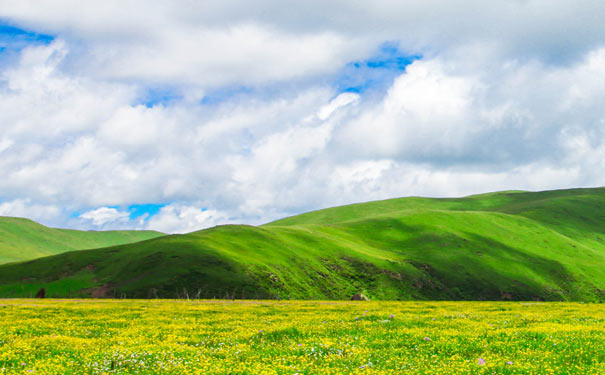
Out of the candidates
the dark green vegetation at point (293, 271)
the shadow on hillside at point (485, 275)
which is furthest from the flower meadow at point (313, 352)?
the shadow on hillside at point (485, 275)

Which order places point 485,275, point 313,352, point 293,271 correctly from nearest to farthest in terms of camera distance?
1. point 313,352
2. point 293,271
3. point 485,275

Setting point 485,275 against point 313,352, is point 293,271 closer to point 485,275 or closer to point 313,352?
point 485,275

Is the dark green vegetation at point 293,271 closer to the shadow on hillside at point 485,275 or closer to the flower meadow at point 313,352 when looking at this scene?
the shadow on hillside at point 485,275

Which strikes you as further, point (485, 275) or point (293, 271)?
point (485, 275)

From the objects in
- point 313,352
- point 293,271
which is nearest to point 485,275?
point 293,271

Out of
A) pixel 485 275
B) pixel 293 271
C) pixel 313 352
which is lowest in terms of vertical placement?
pixel 485 275

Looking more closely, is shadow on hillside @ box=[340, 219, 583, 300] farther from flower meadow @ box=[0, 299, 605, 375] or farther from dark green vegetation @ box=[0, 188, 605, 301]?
flower meadow @ box=[0, 299, 605, 375]

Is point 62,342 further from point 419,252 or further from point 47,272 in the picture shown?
point 419,252

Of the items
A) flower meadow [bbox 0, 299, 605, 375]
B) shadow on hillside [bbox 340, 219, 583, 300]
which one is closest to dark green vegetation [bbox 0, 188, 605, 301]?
shadow on hillside [bbox 340, 219, 583, 300]

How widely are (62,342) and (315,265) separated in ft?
418

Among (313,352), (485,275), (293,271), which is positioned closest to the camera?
(313,352)

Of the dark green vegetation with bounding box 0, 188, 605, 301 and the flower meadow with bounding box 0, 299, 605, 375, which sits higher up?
the flower meadow with bounding box 0, 299, 605, 375

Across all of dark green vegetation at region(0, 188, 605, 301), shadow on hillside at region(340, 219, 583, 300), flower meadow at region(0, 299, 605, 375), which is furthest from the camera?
shadow on hillside at region(340, 219, 583, 300)

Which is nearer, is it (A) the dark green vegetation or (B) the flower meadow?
(B) the flower meadow
